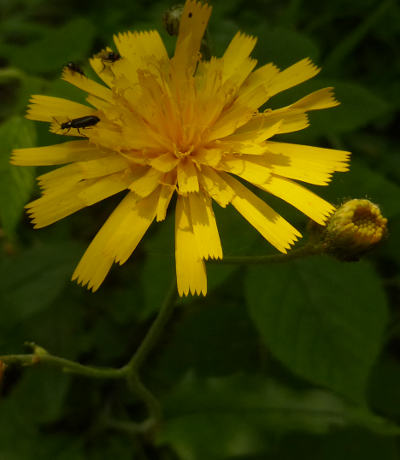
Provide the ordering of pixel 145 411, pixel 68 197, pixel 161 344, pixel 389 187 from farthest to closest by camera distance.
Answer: pixel 161 344 → pixel 145 411 → pixel 389 187 → pixel 68 197

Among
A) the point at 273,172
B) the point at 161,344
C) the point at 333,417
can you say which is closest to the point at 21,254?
the point at 161,344

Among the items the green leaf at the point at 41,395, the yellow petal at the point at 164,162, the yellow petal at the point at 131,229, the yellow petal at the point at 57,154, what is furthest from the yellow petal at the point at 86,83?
the green leaf at the point at 41,395

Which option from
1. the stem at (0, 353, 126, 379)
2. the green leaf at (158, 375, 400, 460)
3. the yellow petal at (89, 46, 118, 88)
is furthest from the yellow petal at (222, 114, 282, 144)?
the green leaf at (158, 375, 400, 460)

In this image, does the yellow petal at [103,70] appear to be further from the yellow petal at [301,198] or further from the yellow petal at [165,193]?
the yellow petal at [301,198]

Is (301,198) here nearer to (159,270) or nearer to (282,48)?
(159,270)

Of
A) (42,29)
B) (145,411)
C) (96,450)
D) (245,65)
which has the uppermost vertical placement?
(42,29)

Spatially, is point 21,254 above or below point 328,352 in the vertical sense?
above

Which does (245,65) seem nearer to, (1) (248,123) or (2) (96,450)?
(1) (248,123)

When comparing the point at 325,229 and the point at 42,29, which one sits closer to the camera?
the point at 325,229
